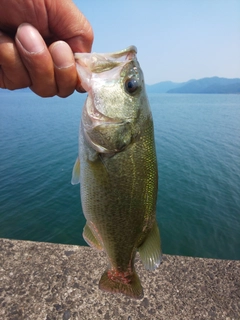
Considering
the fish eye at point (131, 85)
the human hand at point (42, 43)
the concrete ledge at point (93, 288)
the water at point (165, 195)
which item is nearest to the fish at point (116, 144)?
the fish eye at point (131, 85)

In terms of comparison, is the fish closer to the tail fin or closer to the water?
the tail fin

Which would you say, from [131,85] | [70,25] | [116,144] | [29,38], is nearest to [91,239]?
[116,144]

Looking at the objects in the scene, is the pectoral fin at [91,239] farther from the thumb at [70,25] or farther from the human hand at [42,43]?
the thumb at [70,25]

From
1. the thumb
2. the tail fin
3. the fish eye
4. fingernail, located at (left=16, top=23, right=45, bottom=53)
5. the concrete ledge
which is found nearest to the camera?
fingernail, located at (left=16, top=23, right=45, bottom=53)

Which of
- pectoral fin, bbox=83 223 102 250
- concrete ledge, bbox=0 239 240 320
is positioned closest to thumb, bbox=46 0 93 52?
pectoral fin, bbox=83 223 102 250

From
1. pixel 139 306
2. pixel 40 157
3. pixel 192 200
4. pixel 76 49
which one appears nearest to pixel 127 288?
pixel 139 306

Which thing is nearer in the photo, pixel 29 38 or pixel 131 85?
pixel 29 38

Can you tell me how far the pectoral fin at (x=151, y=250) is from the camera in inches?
77.7

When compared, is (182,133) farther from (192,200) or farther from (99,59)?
(99,59)

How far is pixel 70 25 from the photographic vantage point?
1.88 meters

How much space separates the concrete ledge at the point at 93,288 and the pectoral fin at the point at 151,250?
126 cm

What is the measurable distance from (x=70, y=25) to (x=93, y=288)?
117 inches

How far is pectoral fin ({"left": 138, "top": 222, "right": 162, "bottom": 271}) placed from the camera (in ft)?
6.48

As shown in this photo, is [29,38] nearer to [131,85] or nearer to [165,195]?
[131,85]
